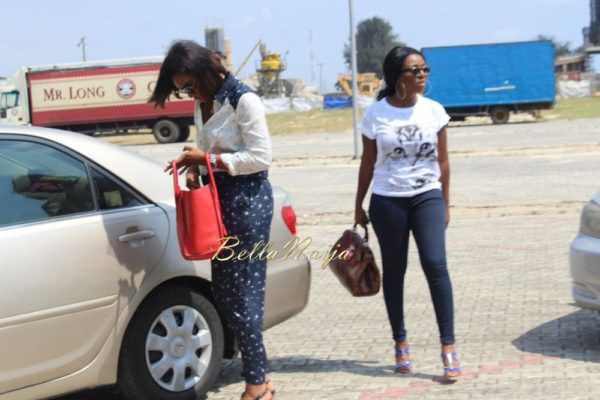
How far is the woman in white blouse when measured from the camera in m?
4.46

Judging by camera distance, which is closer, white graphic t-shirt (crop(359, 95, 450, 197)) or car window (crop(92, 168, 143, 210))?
car window (crop(92, 168, 143, 210))

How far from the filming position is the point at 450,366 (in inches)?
200

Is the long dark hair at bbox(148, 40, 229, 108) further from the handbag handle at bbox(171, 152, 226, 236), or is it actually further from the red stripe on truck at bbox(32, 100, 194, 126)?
the red stripe on truck at bbox(32, 100, 194, 126)

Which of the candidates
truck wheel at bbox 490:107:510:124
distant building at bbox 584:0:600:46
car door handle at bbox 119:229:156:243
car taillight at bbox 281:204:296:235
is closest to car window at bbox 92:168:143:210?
car door handle at bbox 119:229:156:243

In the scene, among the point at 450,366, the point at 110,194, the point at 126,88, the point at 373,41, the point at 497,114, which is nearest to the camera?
the point at 110,194

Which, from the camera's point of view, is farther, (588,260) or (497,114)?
(497,114)

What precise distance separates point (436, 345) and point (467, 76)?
113 ft

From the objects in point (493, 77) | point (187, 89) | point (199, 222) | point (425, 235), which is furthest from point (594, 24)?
point (199, 222)

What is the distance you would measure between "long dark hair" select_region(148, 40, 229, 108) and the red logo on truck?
113 feet

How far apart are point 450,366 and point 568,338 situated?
4.50ft

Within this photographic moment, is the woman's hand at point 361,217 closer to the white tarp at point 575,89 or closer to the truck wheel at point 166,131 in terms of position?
the truck wheel at point 166,131

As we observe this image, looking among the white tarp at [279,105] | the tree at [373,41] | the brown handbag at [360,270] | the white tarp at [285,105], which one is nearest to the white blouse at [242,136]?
the brown handbag at [360,270]

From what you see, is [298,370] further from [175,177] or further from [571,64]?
[571,64]

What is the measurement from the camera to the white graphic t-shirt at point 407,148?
16.8ft
